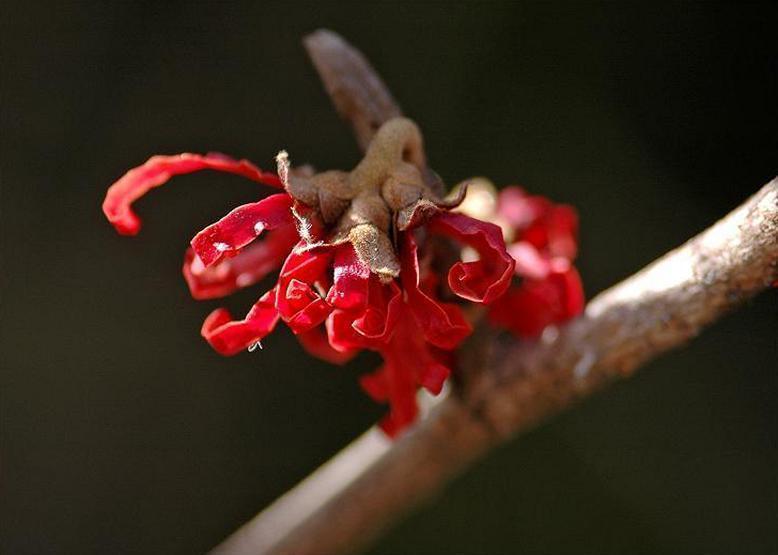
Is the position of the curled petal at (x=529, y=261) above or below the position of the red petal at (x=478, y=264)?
below

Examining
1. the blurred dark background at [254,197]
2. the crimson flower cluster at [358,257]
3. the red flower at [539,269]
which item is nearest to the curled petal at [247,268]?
the crimson flower cluster at [358,257]

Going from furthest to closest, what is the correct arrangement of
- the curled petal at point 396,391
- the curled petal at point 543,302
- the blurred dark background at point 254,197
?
the blurred dark background at point 254,197 < the curled petal at point 543,302 < the curled petal at point 396,391

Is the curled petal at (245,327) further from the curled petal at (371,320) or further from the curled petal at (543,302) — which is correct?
the curled petal at (543,302)

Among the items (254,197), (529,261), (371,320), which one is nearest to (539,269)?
(529,261)

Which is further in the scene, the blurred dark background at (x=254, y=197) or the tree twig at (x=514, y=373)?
the blurred dark background at (x=254, y=197)

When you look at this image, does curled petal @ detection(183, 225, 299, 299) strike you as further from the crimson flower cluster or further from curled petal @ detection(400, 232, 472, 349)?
curled petal @ detection(400, 232, 472, 349)

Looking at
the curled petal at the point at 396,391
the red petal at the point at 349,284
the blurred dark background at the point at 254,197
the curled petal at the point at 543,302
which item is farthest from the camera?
the blurred dark background at the point at 254,197

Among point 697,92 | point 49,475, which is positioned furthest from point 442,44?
point 49,475

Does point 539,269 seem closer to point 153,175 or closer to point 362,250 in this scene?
point 362,250
